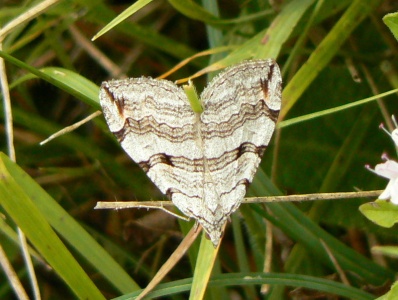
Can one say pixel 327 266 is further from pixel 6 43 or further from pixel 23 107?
pixel 23 107

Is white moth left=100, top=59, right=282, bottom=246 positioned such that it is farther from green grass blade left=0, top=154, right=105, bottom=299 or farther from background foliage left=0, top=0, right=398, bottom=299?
green grass blade left=0, top=154, right=105, bottom=299

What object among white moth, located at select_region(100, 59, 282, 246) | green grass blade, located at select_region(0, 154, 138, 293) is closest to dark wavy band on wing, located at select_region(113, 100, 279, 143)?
white moth, located at select_region(100, 59, 282, 246)

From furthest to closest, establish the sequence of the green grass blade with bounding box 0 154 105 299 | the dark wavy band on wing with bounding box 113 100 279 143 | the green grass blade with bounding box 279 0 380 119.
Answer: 1. the green grass blade with bounding box 279 0 380 119
2. the dark wavy band on wing with bounding box 113 100 279 143
3. the green grass blade with bounding box 0 154 105 299

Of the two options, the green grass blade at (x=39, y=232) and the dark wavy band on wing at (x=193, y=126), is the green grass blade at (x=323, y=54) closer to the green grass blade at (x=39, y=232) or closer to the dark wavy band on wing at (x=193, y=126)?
the dark wavy band on wing at (x=193, y=126)

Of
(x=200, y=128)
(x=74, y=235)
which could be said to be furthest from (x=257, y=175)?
(x=74, y=235)

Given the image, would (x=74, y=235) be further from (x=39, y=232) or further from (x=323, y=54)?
(x=323, y=54)

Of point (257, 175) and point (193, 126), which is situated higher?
point (193, 126)

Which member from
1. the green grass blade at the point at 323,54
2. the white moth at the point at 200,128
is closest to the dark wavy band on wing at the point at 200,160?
the white moth at the point at 200,128
